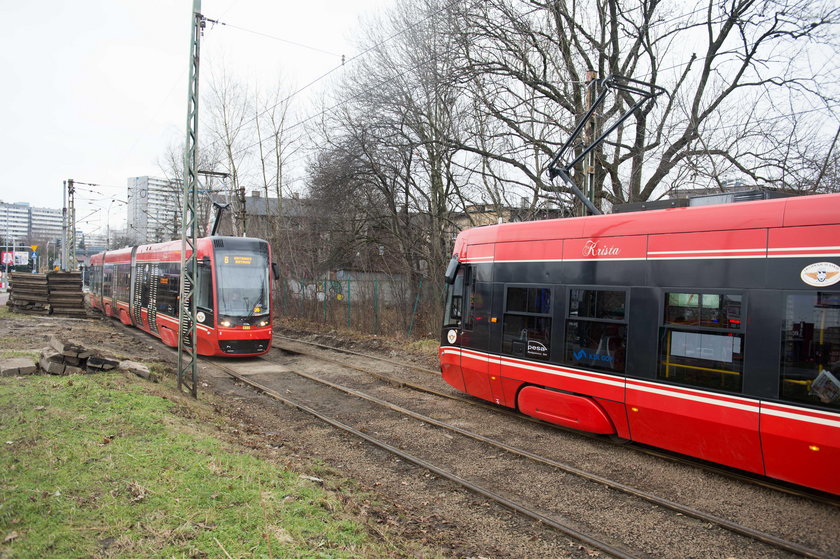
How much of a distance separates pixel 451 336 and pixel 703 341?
4.66 meters

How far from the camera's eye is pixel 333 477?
251 inches

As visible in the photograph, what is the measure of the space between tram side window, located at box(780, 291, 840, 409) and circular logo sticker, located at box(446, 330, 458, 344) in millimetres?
5381

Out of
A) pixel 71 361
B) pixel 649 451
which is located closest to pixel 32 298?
pixel 71 361

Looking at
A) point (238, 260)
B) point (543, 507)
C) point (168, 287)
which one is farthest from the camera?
point (168, 287)

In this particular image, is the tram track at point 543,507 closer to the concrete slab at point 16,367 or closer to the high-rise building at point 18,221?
the concrete slab at point 16,367

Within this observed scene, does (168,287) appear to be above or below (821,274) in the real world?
below

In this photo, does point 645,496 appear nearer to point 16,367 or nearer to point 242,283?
point 16,367

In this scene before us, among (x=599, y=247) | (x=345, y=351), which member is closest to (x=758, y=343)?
(x=599, y=247)

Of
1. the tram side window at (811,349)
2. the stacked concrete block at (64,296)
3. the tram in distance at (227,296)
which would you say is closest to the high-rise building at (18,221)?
the stacked concrete block at (64,296)

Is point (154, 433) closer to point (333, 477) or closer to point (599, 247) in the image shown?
point (333, 477)

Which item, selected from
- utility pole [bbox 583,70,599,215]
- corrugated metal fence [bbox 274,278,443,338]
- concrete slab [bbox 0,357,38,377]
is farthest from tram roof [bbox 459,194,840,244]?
corrugated metal fence [bbox 274,278,443,338]

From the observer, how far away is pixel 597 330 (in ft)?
24.6

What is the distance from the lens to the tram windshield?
14.4 metres

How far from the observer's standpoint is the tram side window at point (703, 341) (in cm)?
607
